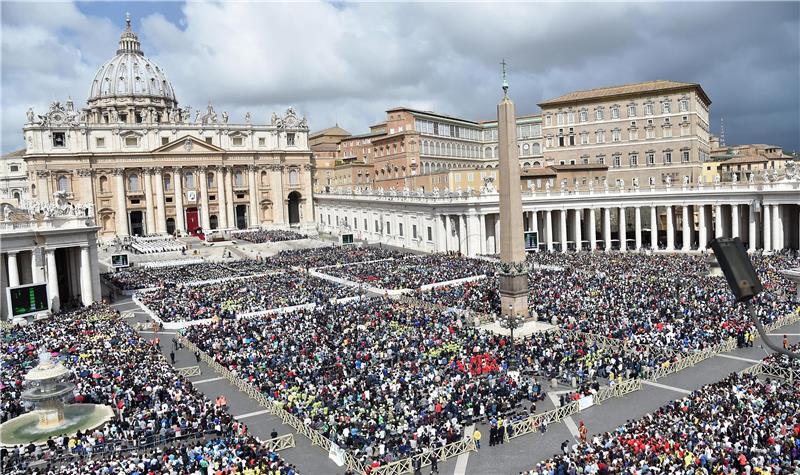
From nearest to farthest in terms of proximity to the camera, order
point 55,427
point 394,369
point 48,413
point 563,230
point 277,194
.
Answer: point 55,427
point 48,413
point 394,369
point 563,230
point 277,194

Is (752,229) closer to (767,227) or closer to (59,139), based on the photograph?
(767,227)

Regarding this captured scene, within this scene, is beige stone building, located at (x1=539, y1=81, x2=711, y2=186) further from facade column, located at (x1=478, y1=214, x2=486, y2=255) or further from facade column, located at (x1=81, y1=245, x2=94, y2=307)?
facade column, located at (x1=81, y1=245, x2=94, y2=307)

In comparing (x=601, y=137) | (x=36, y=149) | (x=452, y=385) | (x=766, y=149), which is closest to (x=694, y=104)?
(x=601, y=137)

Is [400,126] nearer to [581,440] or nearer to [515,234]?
[515,234]

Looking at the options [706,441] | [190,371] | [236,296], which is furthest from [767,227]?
[190,371]

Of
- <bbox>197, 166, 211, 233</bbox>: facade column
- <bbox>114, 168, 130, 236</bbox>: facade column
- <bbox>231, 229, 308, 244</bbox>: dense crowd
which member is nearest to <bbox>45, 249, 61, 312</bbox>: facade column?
<bbox>231, 229, 308, 244</bbox>: dense crowd
